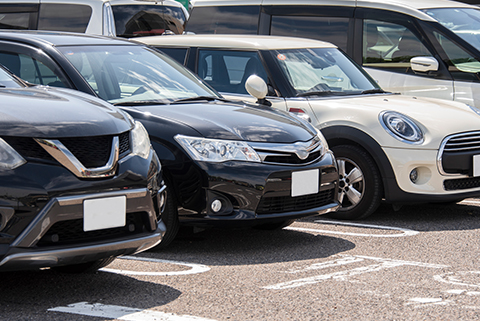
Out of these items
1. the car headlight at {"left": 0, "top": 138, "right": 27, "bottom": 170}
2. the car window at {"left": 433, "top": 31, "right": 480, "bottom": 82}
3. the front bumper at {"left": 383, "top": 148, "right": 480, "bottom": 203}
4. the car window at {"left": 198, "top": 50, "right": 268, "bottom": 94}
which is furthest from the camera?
the car window at {"left": 433, "top": 31, "right": 480, "bottom": 82}

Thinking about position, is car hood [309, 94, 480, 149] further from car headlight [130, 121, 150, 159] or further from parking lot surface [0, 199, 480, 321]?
car headlight [130, 121, 150, 159]

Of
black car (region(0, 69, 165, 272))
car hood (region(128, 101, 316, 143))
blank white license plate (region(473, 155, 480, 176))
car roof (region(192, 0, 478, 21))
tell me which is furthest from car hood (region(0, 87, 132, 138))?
car roof (region(192, 0, 478, 21))

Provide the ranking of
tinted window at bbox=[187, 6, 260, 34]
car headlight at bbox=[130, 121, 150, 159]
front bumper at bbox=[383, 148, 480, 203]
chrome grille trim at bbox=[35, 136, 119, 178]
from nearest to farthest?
1. chrome grille trim at bbox=[35, 136, 119, 178]
2. car headlight at bbox=[130, 121, 150, 159]
3. front bumper at bbox=[383, 148, 480, 203]
4. tinted window at bbox=[187, 6, 260, 34]

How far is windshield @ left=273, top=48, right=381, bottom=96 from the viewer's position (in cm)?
678

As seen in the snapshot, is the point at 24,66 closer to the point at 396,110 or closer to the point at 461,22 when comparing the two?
the point at 396,110

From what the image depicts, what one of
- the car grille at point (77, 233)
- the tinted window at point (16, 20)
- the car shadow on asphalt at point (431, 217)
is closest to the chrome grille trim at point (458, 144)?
the car shadow on asphalt at point (431, 217)

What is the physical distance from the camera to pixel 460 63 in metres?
7.96

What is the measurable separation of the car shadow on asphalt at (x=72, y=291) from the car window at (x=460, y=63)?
16.4 ft

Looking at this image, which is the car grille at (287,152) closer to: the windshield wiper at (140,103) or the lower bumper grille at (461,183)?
the windshield wiper at (140,103)

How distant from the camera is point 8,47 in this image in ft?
17.1

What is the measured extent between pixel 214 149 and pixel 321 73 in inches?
98.3

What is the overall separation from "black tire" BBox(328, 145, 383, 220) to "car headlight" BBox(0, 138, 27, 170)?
3396 mm

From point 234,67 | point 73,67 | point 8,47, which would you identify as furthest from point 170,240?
point 234,67

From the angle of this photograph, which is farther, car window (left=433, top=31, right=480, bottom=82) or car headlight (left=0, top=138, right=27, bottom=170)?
car window (left=433, top=31, right=480, bottom=82)
